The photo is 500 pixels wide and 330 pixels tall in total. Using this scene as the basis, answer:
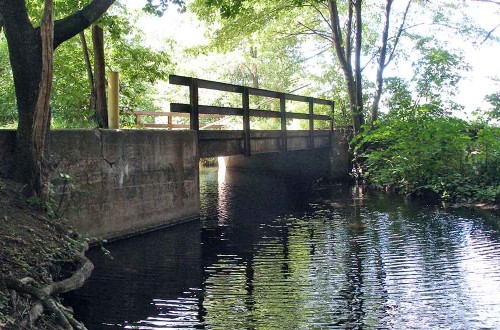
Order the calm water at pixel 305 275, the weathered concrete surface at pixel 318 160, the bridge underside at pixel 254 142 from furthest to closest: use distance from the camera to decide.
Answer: the weathered concrete surface at pixel 318 160, the bridge underside at pixel 254 142, the calm water at pixel 305 275

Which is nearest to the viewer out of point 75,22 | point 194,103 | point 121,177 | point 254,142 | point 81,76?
point 75,22

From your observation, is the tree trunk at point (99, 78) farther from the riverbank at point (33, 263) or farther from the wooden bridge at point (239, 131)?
the riverbank at point (33, 263)

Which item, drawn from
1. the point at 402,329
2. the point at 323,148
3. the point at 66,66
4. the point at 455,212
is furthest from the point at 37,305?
the point at 323,148

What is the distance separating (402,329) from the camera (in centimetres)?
472

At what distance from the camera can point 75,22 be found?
7531 millimetres

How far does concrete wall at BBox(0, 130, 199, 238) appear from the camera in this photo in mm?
8109

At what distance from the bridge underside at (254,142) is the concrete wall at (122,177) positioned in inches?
27.1

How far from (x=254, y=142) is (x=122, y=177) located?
541 centimetres

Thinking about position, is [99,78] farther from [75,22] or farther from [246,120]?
[75,22]

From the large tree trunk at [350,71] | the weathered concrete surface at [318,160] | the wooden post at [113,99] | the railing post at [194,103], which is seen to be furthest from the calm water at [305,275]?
the weathered concrete surface at [318,160]

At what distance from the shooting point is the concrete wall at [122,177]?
811cm

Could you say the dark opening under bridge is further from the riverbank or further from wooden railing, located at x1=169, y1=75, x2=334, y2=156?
the riverbank

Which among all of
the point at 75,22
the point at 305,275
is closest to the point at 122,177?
the point at 75,22

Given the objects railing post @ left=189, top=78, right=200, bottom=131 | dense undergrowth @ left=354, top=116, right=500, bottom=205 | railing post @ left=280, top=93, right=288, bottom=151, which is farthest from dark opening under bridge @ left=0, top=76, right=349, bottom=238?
dense undergrowth @ left=354, top=116, right=500, bottom=205
